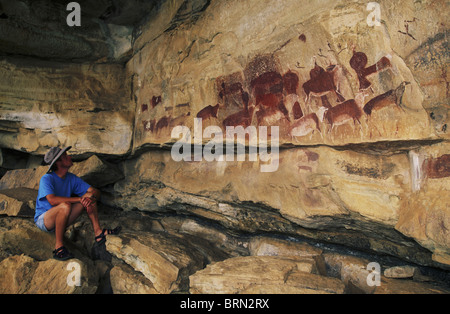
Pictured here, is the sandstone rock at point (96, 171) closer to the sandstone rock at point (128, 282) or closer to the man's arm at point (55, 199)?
the man's arm at point (55, 199)

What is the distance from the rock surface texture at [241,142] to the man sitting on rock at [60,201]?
187mm

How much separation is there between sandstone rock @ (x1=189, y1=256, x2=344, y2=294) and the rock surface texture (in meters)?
0.02

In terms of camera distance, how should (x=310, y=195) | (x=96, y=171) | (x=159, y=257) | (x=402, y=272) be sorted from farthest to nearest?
(x=96, y=171), (x=159, y=257), (x=310, y=195), (x=402, y=272)

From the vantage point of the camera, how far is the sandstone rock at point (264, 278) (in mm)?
2527

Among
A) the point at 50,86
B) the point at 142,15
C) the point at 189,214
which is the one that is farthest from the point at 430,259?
the point at 50,86

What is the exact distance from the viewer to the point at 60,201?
11.1ft

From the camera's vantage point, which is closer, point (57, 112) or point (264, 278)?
point (264, 278)

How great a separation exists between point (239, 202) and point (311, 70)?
5.36 feet

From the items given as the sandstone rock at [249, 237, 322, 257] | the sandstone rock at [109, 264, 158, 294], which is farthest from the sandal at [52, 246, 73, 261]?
the sandstone rock at [249, 237, 322, 257]

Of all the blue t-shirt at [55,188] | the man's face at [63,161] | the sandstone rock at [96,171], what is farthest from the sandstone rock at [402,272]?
the sandstone rock at [96,171]

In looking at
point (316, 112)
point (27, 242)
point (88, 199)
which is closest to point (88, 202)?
point (88, 199)

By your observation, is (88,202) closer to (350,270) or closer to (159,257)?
(159,257)

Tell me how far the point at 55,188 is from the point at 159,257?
1431mm

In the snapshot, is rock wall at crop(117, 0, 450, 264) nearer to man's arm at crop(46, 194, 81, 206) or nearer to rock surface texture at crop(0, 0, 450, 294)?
rock surface texture at crop(0, 0, 450, 294)
